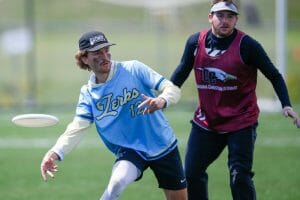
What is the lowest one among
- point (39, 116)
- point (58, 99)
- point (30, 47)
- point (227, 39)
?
point (58, 99)

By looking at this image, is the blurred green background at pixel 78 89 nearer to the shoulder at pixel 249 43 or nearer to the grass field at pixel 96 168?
the grass field at pixel 96 168

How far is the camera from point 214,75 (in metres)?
7.95

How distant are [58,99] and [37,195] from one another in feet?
37.8

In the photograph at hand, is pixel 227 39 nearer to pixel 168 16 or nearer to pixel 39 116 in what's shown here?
pixel 39 116

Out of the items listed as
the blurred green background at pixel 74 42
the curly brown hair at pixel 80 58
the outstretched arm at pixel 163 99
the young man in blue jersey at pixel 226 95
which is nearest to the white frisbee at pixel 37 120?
the curly brown hair at pixel 80 58

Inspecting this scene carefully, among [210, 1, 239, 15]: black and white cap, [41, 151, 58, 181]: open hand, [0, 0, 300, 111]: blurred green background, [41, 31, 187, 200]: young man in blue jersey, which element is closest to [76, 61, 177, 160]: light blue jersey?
[41, 31, 187, 200]: young man in blue jersey

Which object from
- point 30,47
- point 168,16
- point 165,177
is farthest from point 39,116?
point 168,16

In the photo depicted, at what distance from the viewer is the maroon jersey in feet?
25.8

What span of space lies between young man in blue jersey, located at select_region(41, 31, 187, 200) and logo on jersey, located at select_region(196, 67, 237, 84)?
0.71 m

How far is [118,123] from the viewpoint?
7418 millimetres

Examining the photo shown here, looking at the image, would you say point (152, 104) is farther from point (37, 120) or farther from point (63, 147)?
point (37, 120)

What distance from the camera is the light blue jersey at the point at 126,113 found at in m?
7.38

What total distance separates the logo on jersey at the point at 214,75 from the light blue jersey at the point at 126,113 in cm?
72

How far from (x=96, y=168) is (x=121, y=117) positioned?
212 inches
